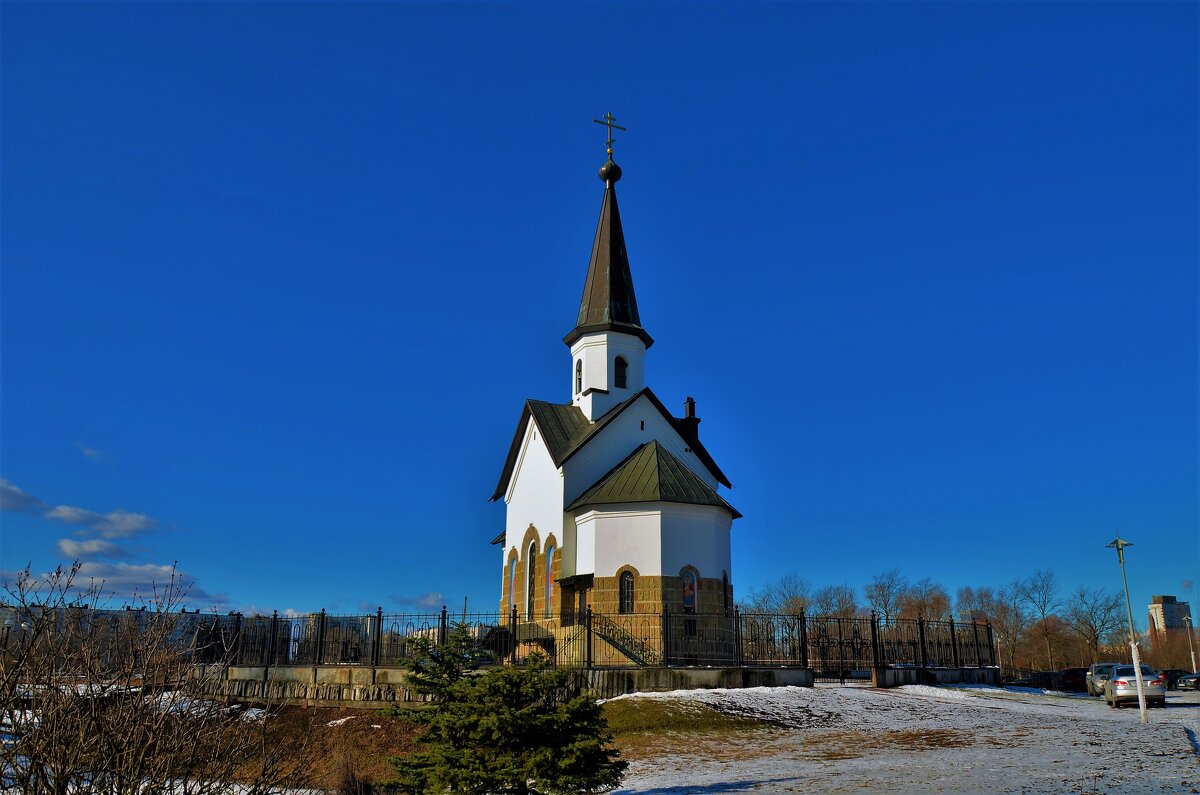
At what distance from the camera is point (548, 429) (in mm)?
32344

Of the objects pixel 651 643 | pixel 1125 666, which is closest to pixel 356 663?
pixel 651 643

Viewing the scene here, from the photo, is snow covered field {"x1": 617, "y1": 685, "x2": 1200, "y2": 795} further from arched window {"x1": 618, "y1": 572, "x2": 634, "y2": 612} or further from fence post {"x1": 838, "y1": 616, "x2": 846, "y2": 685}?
arched window {"x1": 618, "y1": 572, "x2": 634, "y2": 612}

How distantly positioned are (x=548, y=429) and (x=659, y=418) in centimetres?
419

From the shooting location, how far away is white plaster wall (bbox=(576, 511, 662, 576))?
2741cm

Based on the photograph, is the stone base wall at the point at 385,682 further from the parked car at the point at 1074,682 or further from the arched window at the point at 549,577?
the parked car at the point at 1074,682

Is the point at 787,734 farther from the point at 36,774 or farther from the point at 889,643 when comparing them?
the point at 36,774

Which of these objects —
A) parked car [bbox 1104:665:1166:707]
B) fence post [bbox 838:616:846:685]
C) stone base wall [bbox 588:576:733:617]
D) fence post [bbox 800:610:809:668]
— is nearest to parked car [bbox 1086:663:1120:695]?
parked car [bbox 1104:665:1166:707]

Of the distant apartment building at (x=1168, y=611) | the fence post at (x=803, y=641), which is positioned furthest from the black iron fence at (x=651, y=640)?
the distant apartment building at (x=1168, y=611)

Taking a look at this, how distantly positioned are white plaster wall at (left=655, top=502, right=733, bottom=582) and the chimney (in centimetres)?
595

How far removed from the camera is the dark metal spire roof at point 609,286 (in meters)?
34.7

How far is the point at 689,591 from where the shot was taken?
2750cm

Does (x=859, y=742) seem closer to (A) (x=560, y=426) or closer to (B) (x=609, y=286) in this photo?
(A) (x=560, y=426)

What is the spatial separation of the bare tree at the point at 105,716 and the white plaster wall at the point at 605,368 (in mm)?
25615

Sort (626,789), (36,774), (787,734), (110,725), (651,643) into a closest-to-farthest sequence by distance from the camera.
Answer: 1. (36,774)
2. (110,725)
3. (626,789)
4. (787,734)
5. (651,643)
